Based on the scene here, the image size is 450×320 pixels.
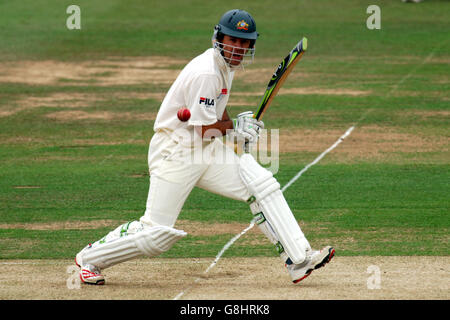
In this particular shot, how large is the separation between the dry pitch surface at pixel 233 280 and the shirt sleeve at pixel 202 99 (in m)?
1.32

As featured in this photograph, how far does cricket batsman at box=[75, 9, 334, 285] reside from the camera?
6629 mm

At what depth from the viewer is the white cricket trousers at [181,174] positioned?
262 inches

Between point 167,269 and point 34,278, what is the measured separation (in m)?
1.13

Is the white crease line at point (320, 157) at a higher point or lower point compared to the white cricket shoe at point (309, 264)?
lower

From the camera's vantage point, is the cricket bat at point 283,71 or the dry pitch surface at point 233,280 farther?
the cricket bat at point 283,71

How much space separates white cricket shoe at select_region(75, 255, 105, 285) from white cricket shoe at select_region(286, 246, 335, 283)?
1508 millimetres

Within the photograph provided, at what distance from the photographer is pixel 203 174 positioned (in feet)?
22.4
